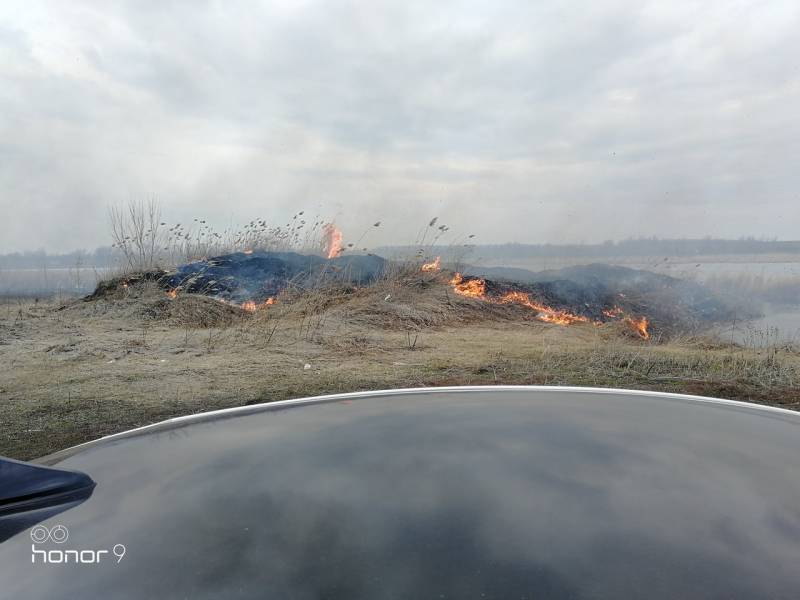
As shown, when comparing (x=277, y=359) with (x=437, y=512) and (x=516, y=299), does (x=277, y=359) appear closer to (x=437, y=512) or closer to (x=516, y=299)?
(x=437, y=512)

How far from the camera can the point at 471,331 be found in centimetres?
897

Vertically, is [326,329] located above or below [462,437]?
below

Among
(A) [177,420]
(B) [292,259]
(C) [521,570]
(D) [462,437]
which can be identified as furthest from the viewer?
(B) [292,259]

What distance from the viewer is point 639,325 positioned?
11977 millimetres

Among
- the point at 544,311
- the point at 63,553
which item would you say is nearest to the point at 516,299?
the point at 544,311

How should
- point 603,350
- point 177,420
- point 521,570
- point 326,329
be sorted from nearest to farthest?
point 521,570, point 177,420, point 603,350, point 326,329

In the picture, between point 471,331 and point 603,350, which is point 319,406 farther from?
point 471,331

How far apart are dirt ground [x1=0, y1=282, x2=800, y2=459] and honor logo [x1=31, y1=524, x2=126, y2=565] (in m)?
3.46

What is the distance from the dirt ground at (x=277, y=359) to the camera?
14.7 ft

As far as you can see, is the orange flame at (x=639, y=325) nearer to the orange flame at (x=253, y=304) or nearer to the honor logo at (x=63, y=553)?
the orange flame at (x=253, y=304)

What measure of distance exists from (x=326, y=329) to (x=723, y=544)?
7.68m

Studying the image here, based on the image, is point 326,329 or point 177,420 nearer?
point 177,420

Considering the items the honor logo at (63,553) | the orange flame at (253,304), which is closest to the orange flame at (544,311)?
the orange flame at (253,304)

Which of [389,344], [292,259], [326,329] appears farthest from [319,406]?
[292,259]
